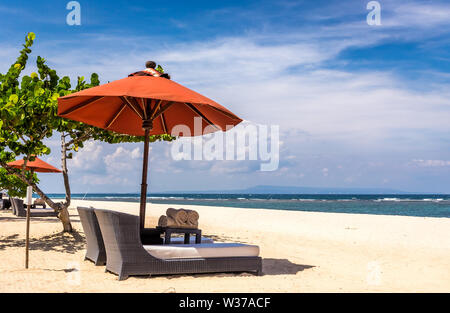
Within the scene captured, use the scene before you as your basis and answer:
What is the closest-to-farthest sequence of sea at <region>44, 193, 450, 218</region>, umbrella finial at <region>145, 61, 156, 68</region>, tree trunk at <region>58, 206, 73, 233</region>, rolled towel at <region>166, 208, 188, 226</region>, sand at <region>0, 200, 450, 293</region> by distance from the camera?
1. sand at <region>0, 200, 450, 293</region>
2. rolled towel at <region>166, 208, 188, 226</region>
3. umbrella finial at <region>145, 61, 156, 68</region>
4. tree trunk at <region>58, 206, 73, 233</region>
5. sea at <region>44, 193, 450, 218</region>

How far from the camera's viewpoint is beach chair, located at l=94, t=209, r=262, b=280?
5.80 m

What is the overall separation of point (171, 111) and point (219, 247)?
315 centimetres

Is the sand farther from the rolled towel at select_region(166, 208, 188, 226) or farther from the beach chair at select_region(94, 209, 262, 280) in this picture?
the rolled towel at select_region(166, 208, 188, 226)

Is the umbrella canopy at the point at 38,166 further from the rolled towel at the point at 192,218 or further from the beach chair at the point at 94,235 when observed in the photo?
the rolled towel at the point at 192,218

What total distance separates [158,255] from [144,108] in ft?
8.08

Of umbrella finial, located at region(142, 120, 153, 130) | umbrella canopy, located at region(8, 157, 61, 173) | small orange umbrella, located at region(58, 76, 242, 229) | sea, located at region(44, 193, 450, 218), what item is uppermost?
small orange umbrella, located at region(58, 76, 242, 229)

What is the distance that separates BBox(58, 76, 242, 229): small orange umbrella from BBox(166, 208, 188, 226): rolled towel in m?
0.48

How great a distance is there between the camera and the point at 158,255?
6070 millimetres

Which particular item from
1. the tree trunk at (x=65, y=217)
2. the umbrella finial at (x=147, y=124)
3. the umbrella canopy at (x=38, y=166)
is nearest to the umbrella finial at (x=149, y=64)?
the umbrella finial at (x=147, y=124)

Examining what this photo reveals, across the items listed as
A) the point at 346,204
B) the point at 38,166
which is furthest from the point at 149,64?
the point at 346,204

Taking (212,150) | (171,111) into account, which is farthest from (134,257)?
(171,111)

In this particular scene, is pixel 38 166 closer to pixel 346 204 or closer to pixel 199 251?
pixel 199 251

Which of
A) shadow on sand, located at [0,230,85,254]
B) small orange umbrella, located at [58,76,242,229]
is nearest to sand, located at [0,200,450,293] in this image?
shadow on sand, located at [0,230,85,254]
